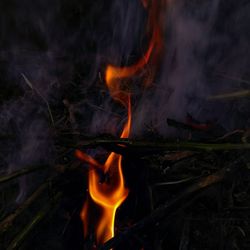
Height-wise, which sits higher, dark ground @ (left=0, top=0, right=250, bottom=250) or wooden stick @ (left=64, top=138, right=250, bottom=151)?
wooden stick @ (left=64, top=138, right=250, bottom=151)

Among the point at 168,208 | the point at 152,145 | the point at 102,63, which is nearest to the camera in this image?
the point at 168,208

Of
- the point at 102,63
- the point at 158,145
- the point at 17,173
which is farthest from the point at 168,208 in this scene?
the point at 102,63

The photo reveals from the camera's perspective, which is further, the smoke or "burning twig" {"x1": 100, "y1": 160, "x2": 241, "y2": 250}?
the smoke

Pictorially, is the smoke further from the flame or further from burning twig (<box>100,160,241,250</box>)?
burning twig (<box>100,160,241,250</box>)

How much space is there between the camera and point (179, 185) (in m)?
2.46

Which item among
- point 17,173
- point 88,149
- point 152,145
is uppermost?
point 152,145

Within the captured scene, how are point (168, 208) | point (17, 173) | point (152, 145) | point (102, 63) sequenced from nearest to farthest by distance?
point (168, 208), point (152, 145), point (17, 173), point (102, 63)

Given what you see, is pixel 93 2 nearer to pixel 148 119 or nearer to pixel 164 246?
pixel 148 119

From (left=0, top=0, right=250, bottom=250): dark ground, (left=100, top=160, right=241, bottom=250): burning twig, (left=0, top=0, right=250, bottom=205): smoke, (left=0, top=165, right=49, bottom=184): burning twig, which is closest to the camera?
(left=100, top=160, right=241, bottom=250): burning twig

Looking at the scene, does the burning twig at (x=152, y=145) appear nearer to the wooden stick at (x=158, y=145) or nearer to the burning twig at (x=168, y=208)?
the wooden stick at (x=158, y=145)

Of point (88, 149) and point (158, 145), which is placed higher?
point (158, 145)

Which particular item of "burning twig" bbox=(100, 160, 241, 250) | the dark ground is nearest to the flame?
the dark ground

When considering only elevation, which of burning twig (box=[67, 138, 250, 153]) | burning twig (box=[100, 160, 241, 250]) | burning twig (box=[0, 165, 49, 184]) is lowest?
burning twig (box=[0, 165, 49, 184])

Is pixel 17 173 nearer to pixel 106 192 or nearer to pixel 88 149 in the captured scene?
pixel 88 149
